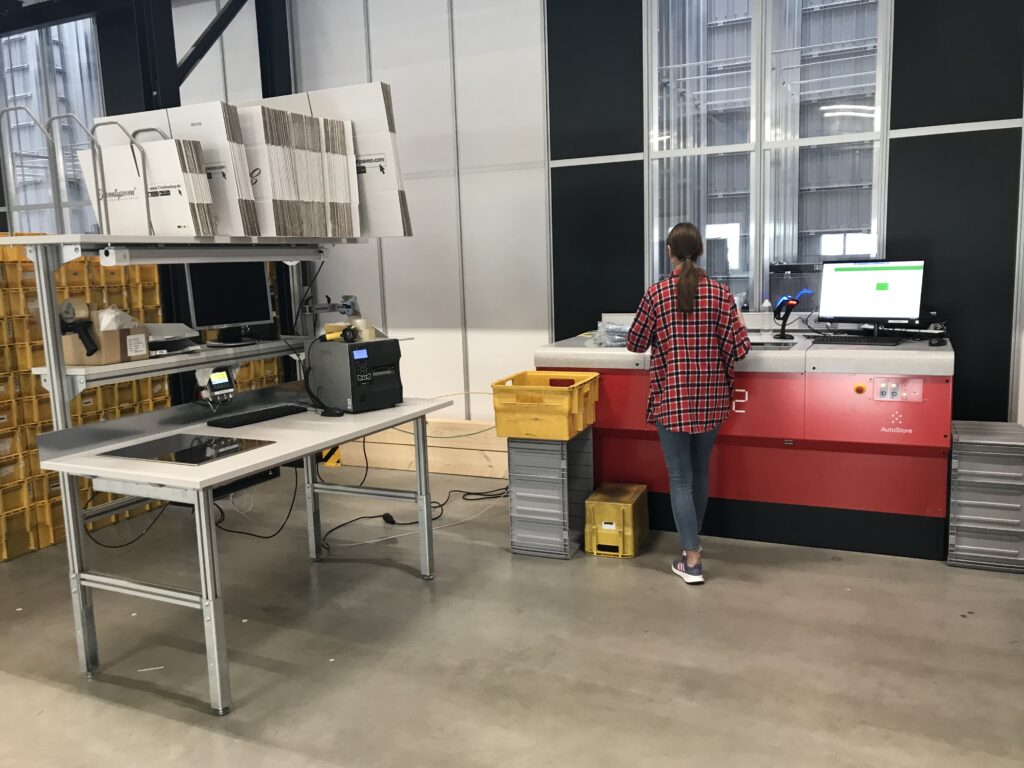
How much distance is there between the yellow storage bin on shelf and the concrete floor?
26.8 inches

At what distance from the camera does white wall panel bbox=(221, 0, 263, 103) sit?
20.5 ft

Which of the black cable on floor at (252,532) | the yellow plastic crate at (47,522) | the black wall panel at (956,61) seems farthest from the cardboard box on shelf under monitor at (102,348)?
the black wall panel at (956,61)

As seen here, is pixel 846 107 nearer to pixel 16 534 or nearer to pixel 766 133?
pixel 766 133

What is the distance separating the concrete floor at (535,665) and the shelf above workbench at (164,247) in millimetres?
1568

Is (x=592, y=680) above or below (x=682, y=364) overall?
below

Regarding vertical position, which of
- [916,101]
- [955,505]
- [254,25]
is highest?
[254,25]

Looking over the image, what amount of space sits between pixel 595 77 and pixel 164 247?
3.13 meters

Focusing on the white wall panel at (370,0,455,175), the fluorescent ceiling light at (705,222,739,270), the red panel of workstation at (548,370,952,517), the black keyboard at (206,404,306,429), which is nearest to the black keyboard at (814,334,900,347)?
the red panel of workstation at (548,370,952,517)

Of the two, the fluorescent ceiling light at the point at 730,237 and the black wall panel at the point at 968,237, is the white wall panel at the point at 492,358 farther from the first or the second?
the black wall panel at the point at 968,237

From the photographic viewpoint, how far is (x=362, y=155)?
3807 mm

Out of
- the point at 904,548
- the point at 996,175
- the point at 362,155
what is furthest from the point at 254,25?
the point at 904,548

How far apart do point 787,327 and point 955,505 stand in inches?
55.8

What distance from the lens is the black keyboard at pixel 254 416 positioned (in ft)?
11.0

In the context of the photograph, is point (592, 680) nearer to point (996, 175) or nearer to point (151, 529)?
point (151, 529)
